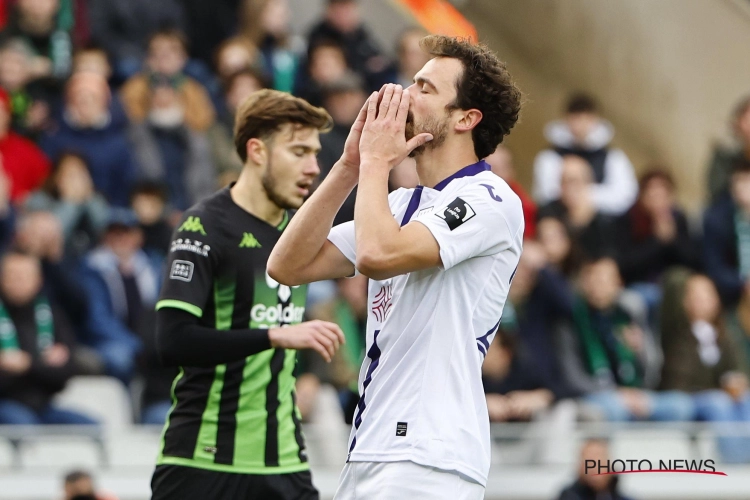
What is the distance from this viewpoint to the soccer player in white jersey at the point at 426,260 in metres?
4.12

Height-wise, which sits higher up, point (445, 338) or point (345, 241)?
point (345, 241)

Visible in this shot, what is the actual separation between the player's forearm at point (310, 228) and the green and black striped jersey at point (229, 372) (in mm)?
1070

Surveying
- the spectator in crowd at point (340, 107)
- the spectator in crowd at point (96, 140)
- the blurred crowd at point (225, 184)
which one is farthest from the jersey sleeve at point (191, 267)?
the spectator in crowd at point (340, 107)

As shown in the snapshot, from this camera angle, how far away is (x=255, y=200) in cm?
592

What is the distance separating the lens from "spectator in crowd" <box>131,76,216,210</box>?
430 inches

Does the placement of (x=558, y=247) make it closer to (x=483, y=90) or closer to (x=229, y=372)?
(x=229, y=372)

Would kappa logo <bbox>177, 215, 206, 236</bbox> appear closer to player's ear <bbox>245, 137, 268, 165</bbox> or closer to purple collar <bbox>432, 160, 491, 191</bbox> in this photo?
player's ear <bbox>245, 137, 268, 165</bbox>

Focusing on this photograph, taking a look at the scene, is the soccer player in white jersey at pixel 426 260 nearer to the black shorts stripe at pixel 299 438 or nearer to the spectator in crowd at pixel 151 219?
the black shorts stripe at pixel 299 438

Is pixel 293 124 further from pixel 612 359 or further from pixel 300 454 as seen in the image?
pixel 612 359

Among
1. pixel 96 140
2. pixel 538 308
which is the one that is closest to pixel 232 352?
pixel 538 308

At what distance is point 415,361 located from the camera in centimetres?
424

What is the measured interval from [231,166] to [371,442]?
7047mm

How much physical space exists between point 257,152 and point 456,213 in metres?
2.01

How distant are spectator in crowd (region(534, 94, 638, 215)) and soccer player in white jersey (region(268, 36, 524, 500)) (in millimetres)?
7731
